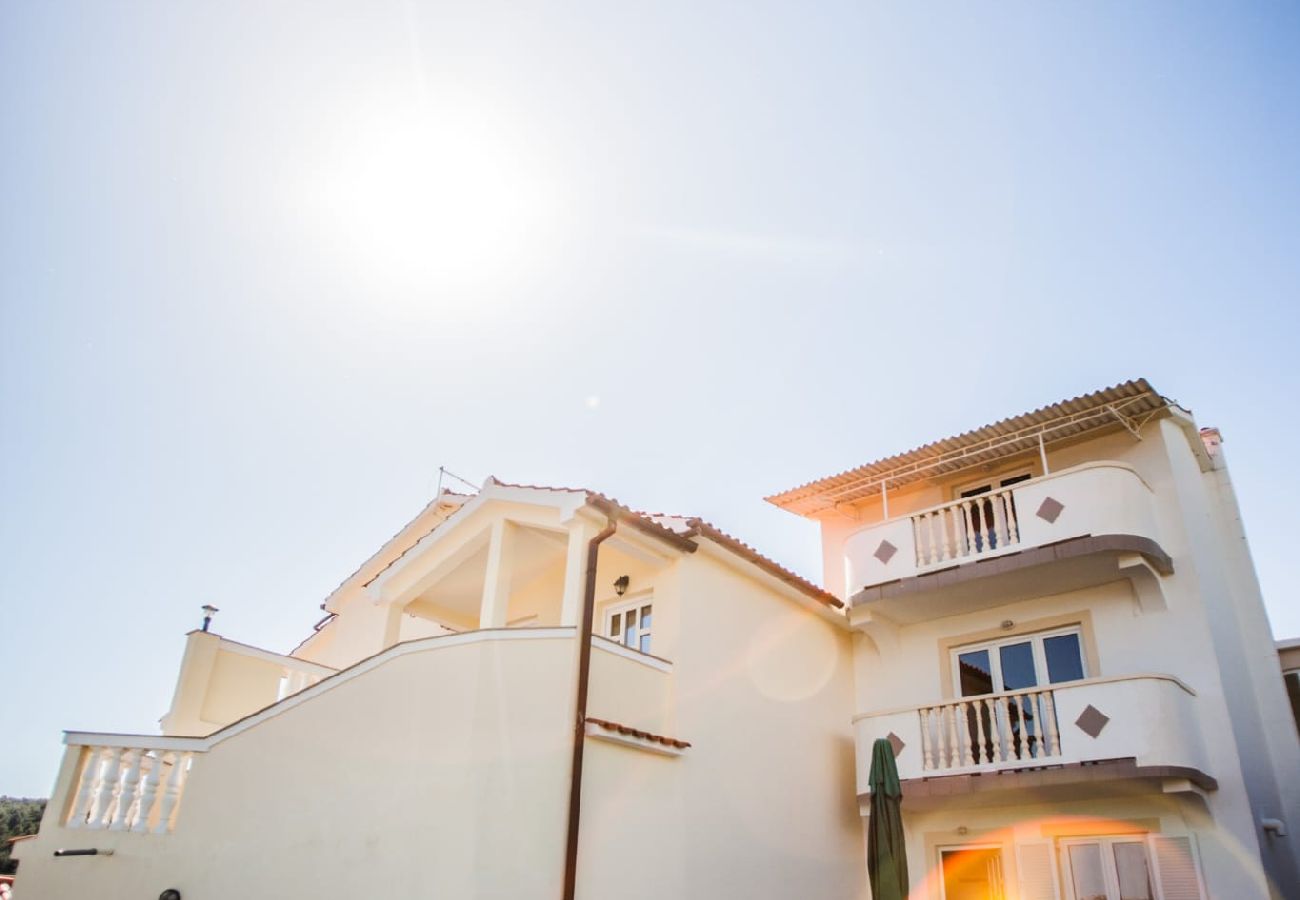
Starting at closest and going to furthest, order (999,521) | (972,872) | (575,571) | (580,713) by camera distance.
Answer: (580,713) → (575,571) → (972,872) → (999,521)

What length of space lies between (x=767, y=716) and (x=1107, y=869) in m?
4.93

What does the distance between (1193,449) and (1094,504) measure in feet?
12.0

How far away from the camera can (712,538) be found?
1348cm

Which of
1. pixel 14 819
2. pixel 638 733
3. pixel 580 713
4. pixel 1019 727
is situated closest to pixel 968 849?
pixel 1019 727

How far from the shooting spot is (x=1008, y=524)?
14.6 m

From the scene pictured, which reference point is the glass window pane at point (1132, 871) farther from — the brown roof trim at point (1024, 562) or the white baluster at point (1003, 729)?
the brown roof trim at point (1024, 562)

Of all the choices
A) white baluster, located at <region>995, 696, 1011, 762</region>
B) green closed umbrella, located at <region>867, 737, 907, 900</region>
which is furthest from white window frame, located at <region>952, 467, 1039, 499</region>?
green closed umbrella, located at <region>867, 737, 907, 900</region>

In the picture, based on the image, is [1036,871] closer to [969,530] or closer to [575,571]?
[969,530]

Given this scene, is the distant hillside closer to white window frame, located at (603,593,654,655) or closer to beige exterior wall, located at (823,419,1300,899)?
white window frame, located at (603,593,654,655)

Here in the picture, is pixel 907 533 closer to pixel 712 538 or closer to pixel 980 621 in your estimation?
pixel 980 621

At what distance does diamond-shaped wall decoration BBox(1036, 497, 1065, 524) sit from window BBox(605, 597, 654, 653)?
6000 millimetres

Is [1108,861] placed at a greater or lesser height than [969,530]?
lesser

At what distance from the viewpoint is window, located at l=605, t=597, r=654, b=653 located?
13.7 metres

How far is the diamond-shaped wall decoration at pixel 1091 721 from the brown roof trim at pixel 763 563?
4.32 metres
